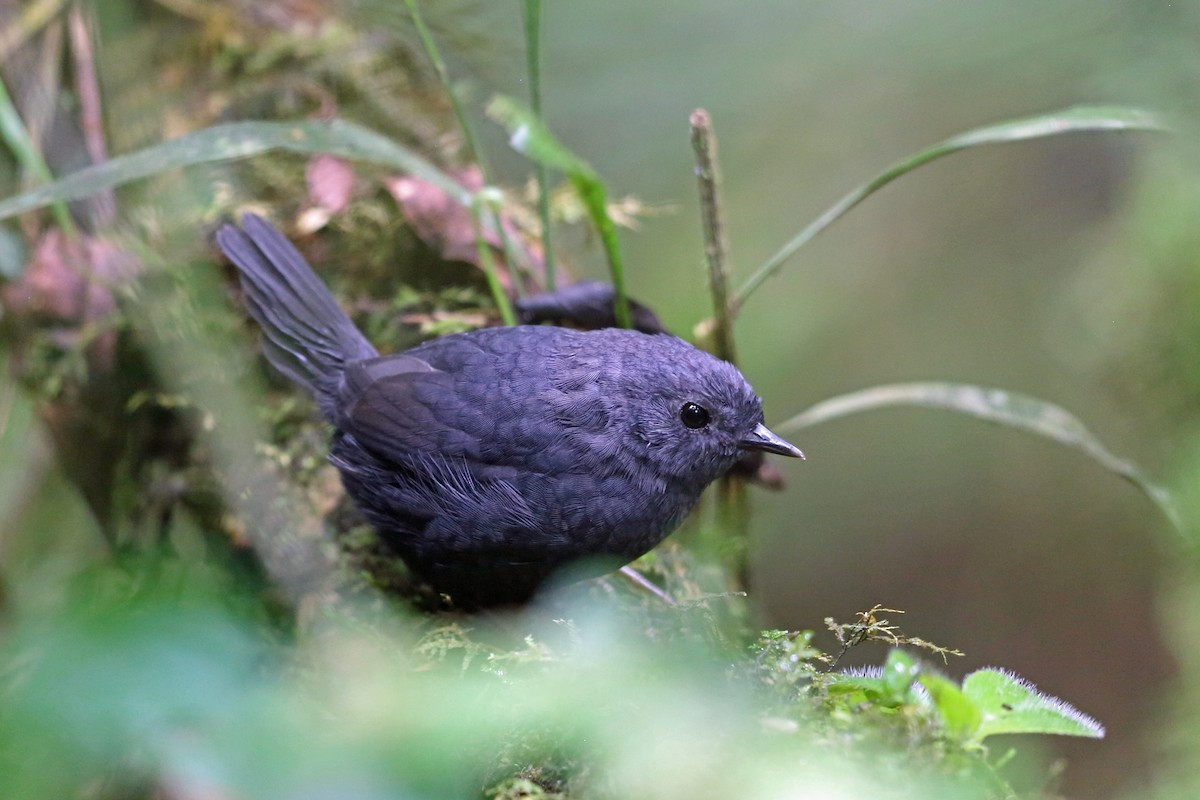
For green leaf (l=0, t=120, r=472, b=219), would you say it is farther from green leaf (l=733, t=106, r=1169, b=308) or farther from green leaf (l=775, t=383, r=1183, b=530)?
green leaf (l=775, t=383, r=1183, b=530)

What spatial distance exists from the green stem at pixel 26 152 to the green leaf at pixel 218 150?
2.47 ft

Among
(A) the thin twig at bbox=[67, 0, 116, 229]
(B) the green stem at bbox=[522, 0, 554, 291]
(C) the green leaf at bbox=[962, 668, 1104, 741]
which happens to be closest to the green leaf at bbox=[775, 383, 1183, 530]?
(B) the green stem at bbox=[522, 0, 554, 291]

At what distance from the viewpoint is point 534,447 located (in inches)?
84.2

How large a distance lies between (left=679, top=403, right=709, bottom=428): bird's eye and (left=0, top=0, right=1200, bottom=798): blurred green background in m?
1.10

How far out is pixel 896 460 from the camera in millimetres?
5242

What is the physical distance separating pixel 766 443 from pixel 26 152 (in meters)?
2.53

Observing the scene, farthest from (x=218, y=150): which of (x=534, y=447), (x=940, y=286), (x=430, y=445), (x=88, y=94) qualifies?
(x=940, y=286)

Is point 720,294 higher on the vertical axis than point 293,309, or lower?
higher

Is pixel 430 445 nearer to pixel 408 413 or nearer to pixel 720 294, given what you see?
pixel 408 413

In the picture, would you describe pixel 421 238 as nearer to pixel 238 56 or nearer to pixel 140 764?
pixel 238 56

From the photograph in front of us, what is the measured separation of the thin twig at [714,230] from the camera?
2188 millimetres

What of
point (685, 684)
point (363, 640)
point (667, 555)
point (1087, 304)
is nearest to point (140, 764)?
point (363, 640)

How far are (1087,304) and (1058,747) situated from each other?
88.6 inches

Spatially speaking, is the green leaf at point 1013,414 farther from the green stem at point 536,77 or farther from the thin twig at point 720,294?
the green stem at point 536,77
